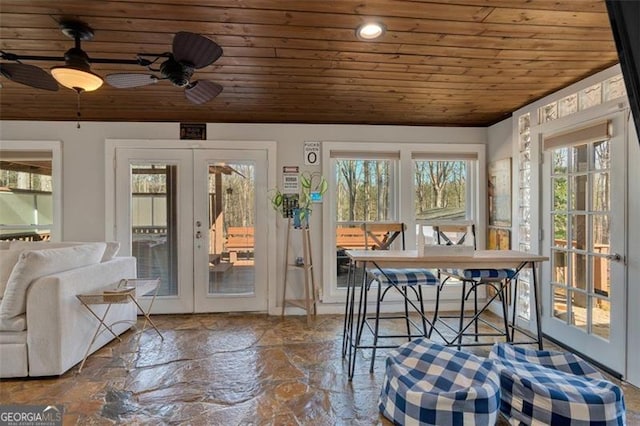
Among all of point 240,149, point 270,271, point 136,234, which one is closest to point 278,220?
point 270,271

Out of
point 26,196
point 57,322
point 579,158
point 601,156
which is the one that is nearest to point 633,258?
point 601,156

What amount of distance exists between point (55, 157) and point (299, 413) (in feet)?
12.3

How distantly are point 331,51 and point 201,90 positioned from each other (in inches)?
37.9

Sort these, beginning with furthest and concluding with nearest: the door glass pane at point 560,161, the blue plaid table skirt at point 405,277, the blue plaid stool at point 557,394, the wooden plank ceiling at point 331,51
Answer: the door glass pane at point 560,161 → the blue plaid table skirt at point 405,277 → the wooden plank ceiling at point 331,51 → the blue plaid stool at point 557,394

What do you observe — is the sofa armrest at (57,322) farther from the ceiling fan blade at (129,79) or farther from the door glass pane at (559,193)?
the door glass pane at (559,193)

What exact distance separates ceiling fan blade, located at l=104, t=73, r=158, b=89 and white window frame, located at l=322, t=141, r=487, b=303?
2149 millimetres

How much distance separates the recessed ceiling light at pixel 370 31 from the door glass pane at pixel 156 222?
8.63 ft

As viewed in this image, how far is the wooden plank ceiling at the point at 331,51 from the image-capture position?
200cm

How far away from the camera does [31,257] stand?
8.04 feet

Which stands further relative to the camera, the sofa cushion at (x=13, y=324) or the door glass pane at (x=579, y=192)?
the door glass pane at (x=579, y=192)

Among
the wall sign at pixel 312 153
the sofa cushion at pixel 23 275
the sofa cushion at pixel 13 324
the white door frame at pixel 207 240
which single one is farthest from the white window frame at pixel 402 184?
the sofa cushion at pixel 13 324

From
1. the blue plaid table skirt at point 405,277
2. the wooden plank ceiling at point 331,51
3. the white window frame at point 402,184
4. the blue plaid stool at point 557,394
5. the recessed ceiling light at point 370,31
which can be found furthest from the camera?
the white window frame at point 402,184

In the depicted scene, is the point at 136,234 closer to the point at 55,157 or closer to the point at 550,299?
the point at 55,157

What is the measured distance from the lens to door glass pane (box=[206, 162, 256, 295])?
13.0 ft
